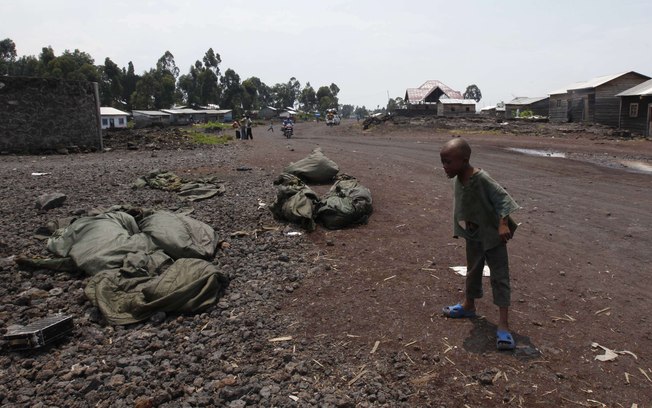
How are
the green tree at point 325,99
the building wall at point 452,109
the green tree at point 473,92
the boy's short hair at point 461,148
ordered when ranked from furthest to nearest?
1. the green tree at point 473,92
2. the green tree at point 325,99
3. the building wall at point 452,109
4. the boy's short hair at point 461,148

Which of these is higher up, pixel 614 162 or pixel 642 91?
pixel 642 91

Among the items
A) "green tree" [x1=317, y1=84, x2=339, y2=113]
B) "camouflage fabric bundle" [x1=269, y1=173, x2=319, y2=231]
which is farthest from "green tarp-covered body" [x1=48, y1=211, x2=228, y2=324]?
"green tree" [x1=317, y1=84, x2=339, y2=113]

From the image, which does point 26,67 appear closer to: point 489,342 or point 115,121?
point 115,121

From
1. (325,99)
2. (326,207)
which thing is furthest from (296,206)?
(325,99)

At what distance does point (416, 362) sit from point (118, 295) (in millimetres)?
2592

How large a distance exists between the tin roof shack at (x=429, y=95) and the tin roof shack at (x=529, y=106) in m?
7.45

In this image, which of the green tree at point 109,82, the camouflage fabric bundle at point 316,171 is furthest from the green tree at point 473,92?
the camouflage fabric bundle at point 316,171

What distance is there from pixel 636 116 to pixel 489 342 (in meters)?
27.7

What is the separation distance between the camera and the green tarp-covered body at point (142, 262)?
3.68 m

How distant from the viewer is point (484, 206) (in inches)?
125

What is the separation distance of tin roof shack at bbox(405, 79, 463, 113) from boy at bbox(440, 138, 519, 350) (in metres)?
48.3

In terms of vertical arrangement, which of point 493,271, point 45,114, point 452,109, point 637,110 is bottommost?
point 493,271

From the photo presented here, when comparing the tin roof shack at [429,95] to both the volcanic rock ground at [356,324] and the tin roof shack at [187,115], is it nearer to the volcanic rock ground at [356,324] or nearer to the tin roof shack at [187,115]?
the tin roof shack at [187,115]

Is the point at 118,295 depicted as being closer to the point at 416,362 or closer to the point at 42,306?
the point at 42,306
